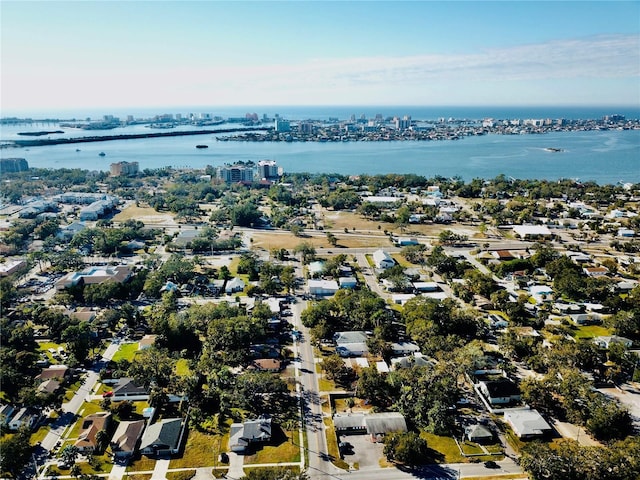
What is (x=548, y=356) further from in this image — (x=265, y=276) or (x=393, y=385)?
(x=265, y=276)

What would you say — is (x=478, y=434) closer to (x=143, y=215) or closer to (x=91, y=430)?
(x=91, y=430)

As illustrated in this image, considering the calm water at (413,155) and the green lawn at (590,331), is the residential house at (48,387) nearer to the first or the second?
the green lawn at (590,331)

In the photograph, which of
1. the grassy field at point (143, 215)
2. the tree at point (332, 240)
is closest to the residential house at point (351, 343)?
the tree at point (332, 240)

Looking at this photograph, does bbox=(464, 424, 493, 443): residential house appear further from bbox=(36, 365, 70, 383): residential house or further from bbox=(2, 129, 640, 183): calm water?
bbox=(2, 129, 640, 183): calm water

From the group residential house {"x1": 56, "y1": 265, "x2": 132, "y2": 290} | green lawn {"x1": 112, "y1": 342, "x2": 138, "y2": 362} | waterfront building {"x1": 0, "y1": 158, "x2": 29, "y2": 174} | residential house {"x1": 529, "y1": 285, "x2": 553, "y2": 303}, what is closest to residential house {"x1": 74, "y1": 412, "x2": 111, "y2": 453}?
green lawn {"x1": 112, "y1": 342, "x2": 138, "y2": 362}

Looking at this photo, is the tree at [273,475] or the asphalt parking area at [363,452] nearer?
the tree at [273,475]

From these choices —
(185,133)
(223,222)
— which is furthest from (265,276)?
(185,133)
